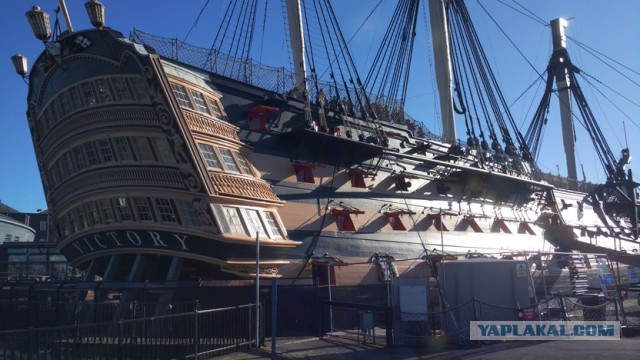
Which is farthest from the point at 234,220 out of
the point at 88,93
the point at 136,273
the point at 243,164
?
the point at 88,93

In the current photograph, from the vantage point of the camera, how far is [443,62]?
33.5 metres

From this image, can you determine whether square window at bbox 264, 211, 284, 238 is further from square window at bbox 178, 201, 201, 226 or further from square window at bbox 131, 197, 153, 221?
square window at bbox 131, 197, 153, 221

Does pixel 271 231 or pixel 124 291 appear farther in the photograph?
pixel 271 231

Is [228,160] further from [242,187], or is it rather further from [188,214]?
[188,214]

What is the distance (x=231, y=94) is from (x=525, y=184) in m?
20.8

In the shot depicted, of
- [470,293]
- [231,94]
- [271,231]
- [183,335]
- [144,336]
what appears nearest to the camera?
[144,336]

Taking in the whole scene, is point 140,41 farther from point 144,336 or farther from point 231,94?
point 144,336

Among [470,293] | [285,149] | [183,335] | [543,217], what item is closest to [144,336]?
[183,335]

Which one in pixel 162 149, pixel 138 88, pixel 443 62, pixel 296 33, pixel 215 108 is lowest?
pixel 162 149

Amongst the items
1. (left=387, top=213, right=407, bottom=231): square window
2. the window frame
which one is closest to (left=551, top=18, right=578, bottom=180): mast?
(left=387, top=213, right=407, bottom=231): square window

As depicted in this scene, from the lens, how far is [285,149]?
1873 cm
